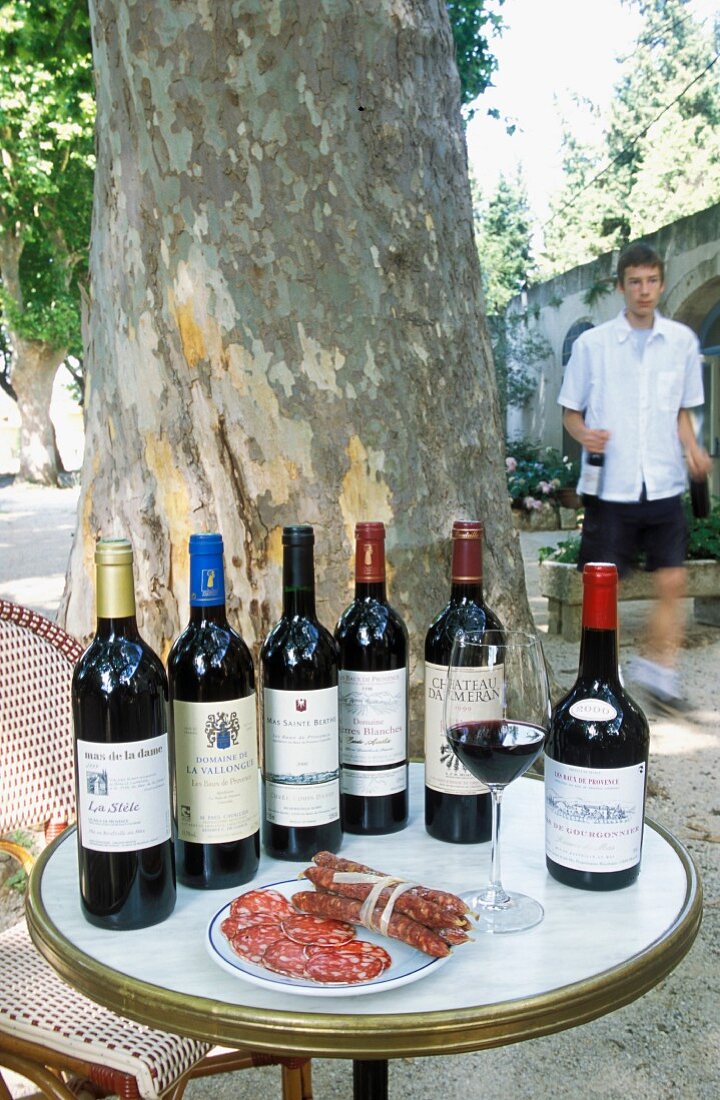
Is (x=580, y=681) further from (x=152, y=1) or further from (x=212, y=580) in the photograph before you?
(x=152, y=1)

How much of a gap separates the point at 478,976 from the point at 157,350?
2028mm

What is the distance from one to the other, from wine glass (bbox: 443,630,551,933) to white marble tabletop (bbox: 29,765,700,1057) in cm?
6

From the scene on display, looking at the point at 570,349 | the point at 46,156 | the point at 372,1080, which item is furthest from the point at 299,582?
the point at 46,156

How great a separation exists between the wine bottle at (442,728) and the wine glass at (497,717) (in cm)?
17

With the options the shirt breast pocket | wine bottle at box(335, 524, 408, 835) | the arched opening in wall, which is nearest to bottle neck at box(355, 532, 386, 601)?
wine bottle at box(335, 524, 408, 835)

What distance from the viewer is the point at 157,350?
9.07 ft

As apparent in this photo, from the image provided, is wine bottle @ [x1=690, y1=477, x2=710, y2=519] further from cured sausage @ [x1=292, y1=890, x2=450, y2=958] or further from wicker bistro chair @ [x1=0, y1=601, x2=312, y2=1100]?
cured sausage @ [x1=292, y1=890, x2=450, y2=958]

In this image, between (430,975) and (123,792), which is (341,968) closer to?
(430,975)

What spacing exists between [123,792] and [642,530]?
459cm

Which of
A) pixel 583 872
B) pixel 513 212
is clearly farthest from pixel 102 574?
pixel 513 212

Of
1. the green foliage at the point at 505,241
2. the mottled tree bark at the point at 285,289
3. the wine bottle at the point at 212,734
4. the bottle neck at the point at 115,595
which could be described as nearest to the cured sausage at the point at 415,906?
the wine bottle at the point at 212,734

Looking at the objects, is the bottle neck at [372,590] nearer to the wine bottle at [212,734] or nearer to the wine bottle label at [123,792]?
the wine bottle at [212,734]

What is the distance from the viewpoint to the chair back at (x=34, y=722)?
6.82 feet

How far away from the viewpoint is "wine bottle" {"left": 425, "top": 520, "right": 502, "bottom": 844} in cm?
152
